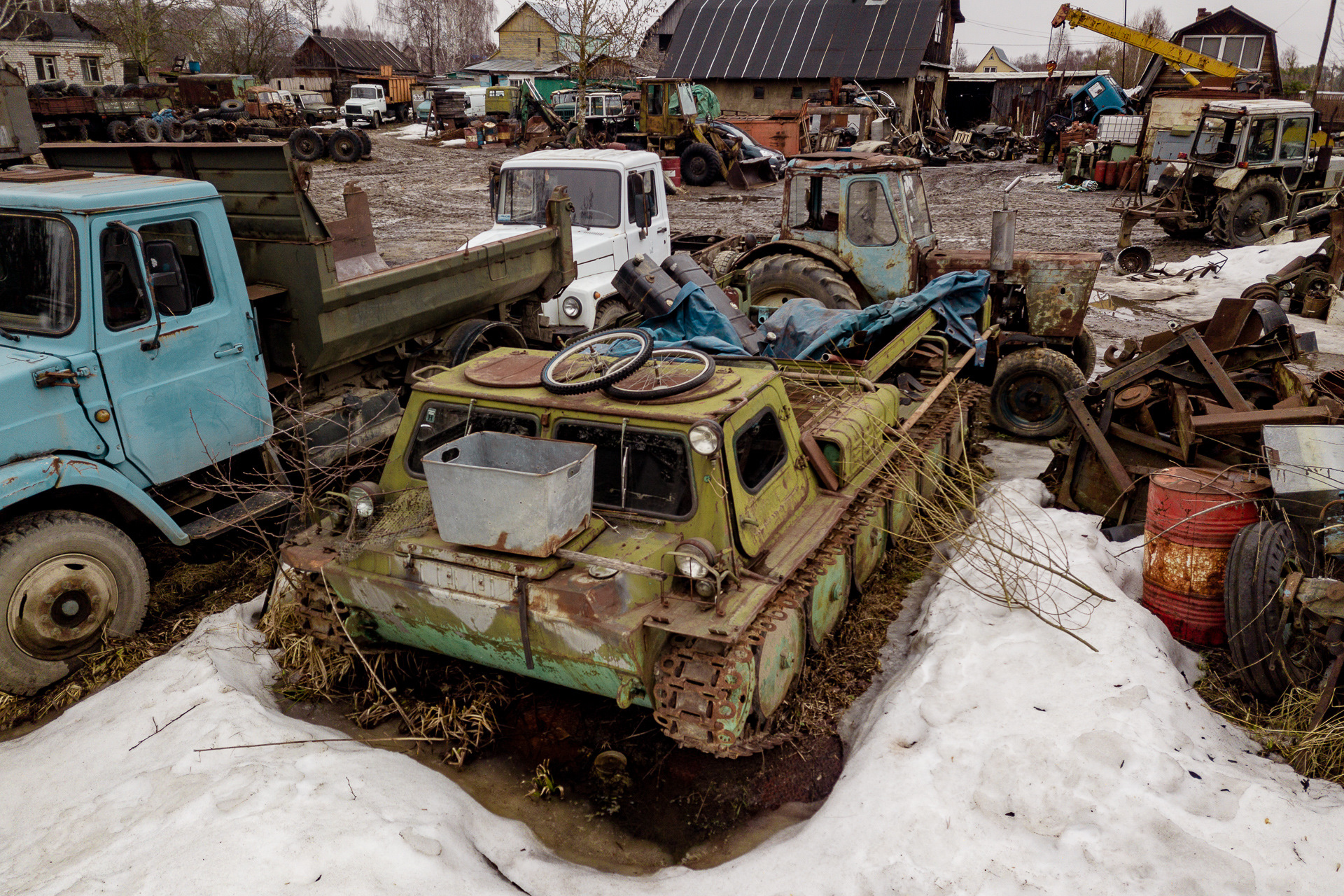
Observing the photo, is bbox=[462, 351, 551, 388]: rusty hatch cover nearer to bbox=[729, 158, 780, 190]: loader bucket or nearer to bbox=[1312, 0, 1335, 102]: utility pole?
bbox=[729, 158, 780, 190]: loader bucket

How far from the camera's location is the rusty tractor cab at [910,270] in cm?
902

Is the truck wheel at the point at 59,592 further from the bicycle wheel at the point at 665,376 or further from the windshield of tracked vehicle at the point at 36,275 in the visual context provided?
the bicycle wheel at the point at 665,376

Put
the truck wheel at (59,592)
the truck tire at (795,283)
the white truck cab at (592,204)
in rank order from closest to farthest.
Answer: the truck wheel at (59,592)
the truck tire at (795,283)
the white truck cab at (592,204)

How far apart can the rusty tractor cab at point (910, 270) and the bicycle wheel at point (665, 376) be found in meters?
4.09

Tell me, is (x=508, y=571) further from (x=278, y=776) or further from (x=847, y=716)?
(x=847, y=716)

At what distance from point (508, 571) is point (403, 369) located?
4312 mm

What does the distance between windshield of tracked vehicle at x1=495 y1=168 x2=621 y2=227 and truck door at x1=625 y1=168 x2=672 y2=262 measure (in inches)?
7.8

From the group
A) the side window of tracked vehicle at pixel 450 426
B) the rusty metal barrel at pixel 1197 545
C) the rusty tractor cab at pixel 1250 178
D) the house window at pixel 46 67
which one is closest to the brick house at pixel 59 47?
the house window at pixel 46 67

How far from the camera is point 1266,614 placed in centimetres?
486

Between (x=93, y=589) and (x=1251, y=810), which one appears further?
(x=93, y=589)

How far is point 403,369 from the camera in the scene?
802 cm

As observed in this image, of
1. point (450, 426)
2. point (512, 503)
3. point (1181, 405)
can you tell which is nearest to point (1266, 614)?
point (1181, 405)

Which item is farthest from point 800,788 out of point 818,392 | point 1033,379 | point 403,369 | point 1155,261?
point 1155,261

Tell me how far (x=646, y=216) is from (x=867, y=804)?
8.43 meters
